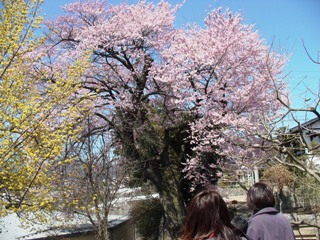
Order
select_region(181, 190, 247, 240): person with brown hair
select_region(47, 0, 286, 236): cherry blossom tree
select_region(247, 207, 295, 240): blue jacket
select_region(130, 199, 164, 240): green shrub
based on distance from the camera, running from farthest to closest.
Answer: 1. select_region(130, 199, 164, 240): green shrub
2. select_region(47, 0, 286, 236): cherry blossom tree
3. select_region(247, 207, 295, 240): blue jacket
4. select_region(181, 190, 247, 240): person with brown hair

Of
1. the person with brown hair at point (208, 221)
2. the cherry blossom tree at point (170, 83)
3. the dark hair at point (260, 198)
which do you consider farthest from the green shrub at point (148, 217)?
the person with brown hair at point (208, 221)

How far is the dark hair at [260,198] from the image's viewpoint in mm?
2562

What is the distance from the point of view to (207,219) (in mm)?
1632

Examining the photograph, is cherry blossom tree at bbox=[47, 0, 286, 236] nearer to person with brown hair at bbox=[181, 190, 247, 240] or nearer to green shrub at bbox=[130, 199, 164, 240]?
green shrub at bbox=[130, 199, 164, 240]

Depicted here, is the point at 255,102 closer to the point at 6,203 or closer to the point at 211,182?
the point at 211,182

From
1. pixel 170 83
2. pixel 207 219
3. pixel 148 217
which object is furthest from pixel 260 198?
pixel 148 217

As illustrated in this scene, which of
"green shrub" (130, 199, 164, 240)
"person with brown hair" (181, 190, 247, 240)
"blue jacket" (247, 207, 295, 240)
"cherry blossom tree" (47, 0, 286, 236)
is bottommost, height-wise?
"green shrub" (130, 199, 164, 240)

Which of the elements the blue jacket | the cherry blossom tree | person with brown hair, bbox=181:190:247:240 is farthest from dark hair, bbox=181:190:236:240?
the cherry blossom tree

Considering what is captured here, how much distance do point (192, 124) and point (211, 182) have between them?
2451mm

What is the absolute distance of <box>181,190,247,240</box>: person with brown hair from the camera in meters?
1.61

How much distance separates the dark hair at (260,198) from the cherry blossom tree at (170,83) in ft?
22.7

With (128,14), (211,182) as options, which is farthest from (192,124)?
(128,14)

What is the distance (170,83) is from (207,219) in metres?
9.05

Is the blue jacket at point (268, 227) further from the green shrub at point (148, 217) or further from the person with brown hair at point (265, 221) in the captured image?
the green shrub at point (148, 217)
